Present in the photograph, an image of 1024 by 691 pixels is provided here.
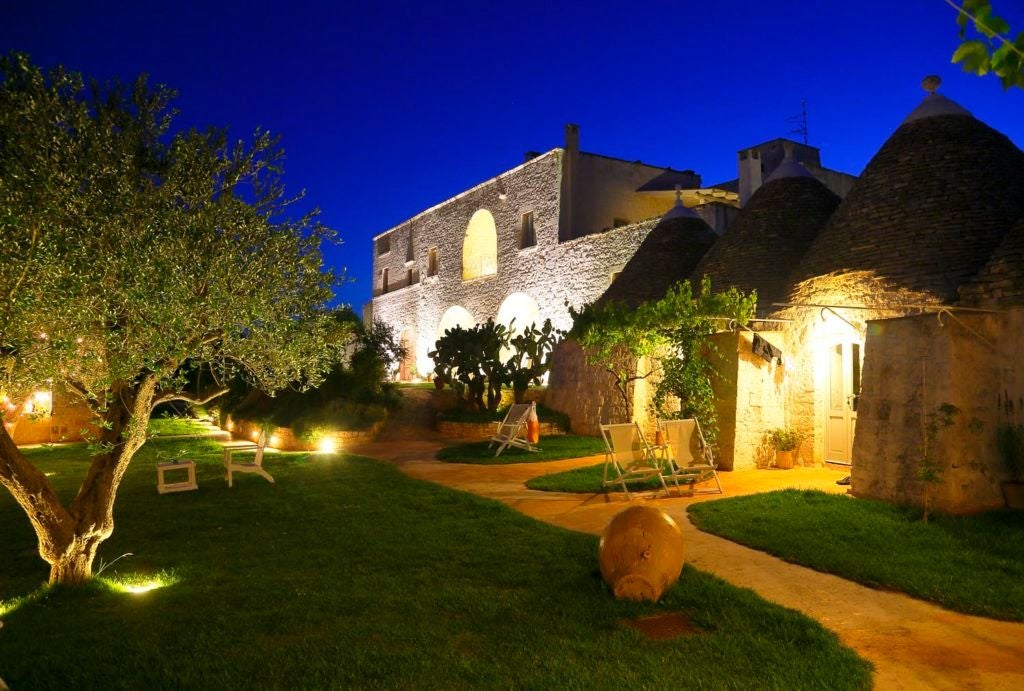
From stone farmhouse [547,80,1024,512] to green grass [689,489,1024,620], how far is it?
1.97ft

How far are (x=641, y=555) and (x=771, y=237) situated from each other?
31.7 feet

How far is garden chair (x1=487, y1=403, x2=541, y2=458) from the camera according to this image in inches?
506

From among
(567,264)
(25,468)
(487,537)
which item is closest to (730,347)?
(487,537)

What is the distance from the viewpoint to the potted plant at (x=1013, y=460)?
6949 mm

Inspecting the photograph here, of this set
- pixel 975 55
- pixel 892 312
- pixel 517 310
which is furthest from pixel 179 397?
pixel 517 310

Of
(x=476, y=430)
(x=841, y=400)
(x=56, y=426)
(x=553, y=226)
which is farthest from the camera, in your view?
(x=553, y=226)

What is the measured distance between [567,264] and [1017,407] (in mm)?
15004

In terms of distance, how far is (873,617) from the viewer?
434 cm

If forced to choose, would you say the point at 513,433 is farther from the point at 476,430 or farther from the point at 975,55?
the point at 975,55

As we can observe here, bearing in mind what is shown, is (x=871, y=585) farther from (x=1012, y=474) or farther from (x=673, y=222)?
(x=673, y=222)

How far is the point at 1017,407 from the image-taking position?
721 cm

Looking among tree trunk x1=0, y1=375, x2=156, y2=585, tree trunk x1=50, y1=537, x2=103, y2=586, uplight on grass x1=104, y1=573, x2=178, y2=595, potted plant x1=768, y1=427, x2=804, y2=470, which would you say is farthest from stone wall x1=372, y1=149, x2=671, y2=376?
tree trunk x1=50, y1=537, x2=103, y2=586

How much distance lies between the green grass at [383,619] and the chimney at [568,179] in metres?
16.0

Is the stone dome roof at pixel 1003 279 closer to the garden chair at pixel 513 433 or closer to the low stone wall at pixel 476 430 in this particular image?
the garden chair at pixel 513 433
